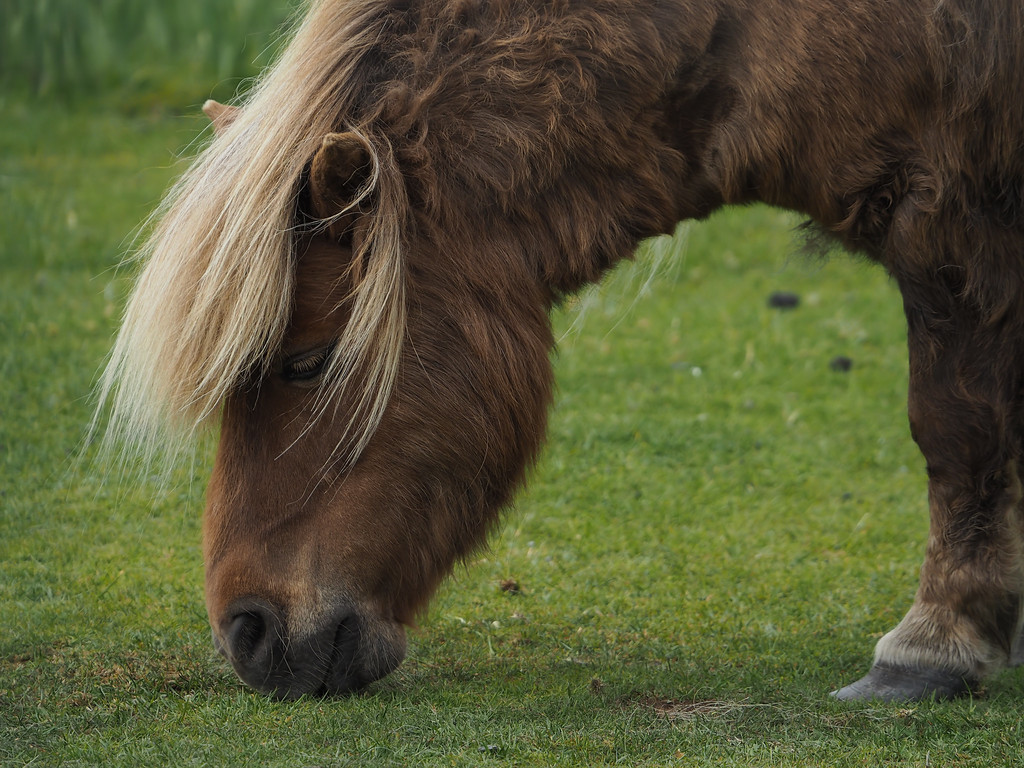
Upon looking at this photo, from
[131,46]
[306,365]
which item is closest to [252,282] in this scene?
[306,365]

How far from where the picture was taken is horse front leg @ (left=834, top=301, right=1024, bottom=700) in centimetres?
324

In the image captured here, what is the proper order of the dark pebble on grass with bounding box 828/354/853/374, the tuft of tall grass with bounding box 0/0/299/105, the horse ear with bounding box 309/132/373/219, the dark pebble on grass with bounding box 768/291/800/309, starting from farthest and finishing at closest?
the tuft of tall grass with bounding box 0/0/299/105
the dark pebble on grass with bounding box 768/291/800/309
the dark pebble on grass with bounding box 828/354/853/374
the horse ear with bounding box 309/132/373/219

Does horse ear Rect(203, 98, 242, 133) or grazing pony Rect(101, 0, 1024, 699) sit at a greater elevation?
horse ear Rect(203, 98, 242, 133)

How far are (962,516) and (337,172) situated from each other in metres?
Result: 1.98

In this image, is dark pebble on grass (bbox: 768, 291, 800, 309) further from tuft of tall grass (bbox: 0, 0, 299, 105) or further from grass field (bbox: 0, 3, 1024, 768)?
tuft of tall grass (bbox: 0, 0, 299, 105)

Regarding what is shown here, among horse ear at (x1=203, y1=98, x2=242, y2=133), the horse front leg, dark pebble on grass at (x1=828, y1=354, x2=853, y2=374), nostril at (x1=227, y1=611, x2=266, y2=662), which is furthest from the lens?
dark pebble on grass at (x1=828, y1=354, x2=853, y2=374)

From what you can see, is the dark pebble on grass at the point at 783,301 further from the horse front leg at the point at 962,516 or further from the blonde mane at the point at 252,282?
the blonde mane at the point at 252,282

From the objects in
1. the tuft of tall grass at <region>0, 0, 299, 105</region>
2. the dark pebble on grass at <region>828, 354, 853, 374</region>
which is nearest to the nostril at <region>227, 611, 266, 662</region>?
the dark pebble on grass at <region>828, 354, 853, 374</region>

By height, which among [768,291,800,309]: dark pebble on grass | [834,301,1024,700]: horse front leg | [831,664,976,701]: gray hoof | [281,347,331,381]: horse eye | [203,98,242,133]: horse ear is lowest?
[768,291,800,309]: dark pebble on grass

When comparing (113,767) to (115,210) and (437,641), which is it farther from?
(115,210)

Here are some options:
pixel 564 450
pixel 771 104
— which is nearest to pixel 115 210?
pixel 564 450

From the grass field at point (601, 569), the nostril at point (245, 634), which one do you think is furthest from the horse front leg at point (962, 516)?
the nostril at point (245, 634)

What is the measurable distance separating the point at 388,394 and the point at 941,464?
1586 millimetres

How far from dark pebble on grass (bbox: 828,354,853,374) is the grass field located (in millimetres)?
71
